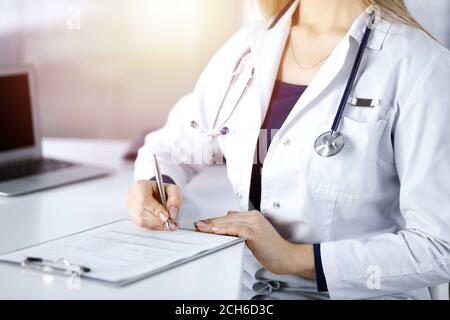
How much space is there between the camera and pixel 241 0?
89.2 inches

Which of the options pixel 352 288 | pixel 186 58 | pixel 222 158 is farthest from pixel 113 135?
pixel 352 288

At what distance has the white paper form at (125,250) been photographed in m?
0.89

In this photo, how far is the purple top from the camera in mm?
1247

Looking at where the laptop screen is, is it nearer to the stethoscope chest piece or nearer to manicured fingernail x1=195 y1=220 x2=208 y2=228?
manicured fingernail x1=195 y1=220 x2=208 y2=228

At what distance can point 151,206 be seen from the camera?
113 cm

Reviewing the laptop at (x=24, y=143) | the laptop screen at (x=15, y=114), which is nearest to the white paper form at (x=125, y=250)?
the laptop at (x=24, y=143)

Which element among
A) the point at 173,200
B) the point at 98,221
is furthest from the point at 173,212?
the point at 98,221

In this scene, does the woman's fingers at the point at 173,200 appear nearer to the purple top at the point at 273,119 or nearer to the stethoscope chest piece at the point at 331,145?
the purple top at the point at 273,119

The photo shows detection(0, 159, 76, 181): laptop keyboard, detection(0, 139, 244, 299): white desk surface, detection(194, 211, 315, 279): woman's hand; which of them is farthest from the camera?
detection(0, 159, 76, 181): laptop keyboard

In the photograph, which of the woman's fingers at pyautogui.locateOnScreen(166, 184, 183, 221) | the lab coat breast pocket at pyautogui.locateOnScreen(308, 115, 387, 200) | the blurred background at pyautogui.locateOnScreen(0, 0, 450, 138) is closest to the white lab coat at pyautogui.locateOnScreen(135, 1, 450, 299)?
the lab coat breast pocket at pyautogui.locateOnScreen(308, 115, 387, 200)

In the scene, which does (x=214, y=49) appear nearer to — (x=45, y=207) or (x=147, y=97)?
(x=147, y=97)

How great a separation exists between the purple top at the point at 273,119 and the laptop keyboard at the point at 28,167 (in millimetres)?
597

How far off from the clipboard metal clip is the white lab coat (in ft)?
1.42

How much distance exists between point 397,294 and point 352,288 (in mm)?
128
